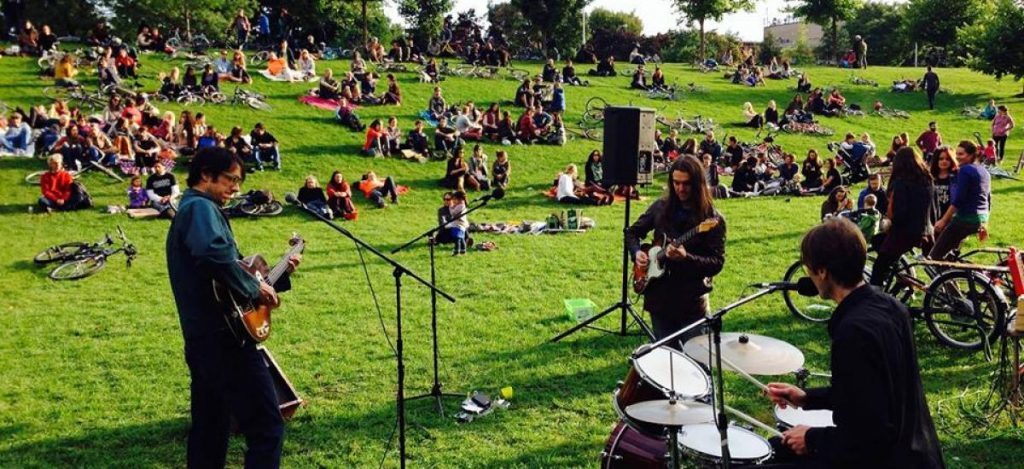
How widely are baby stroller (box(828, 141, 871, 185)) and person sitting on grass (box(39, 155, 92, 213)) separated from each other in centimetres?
1764

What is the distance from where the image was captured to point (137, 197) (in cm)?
1573

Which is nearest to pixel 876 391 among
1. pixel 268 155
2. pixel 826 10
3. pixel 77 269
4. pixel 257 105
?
pixel 77 269

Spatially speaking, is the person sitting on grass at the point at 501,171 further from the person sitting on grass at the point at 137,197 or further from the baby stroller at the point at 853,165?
the baby stroller at the point at 853,165

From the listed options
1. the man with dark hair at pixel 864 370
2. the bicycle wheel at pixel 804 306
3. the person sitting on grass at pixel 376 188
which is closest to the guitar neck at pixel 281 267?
the man with dark hair at pixel 864 370

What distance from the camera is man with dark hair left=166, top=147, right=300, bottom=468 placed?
4.06 m

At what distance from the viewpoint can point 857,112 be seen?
2867cm

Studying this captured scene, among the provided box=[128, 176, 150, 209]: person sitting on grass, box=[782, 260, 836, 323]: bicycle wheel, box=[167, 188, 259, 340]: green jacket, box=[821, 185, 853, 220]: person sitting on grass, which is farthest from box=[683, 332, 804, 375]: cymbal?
box=[128, 176, 150, 209]: person sitting on grass

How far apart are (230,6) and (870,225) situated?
4128 centimetres

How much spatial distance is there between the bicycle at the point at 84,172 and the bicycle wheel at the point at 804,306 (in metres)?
14.7

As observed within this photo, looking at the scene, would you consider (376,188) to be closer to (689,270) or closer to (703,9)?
(689,270)

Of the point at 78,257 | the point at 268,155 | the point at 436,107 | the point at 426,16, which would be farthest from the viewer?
the point at 426,16

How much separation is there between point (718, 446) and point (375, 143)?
17.6m

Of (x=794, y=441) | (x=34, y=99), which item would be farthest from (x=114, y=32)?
(x=794, y=441)

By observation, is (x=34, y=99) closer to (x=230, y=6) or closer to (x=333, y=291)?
(x=333, y=291)
